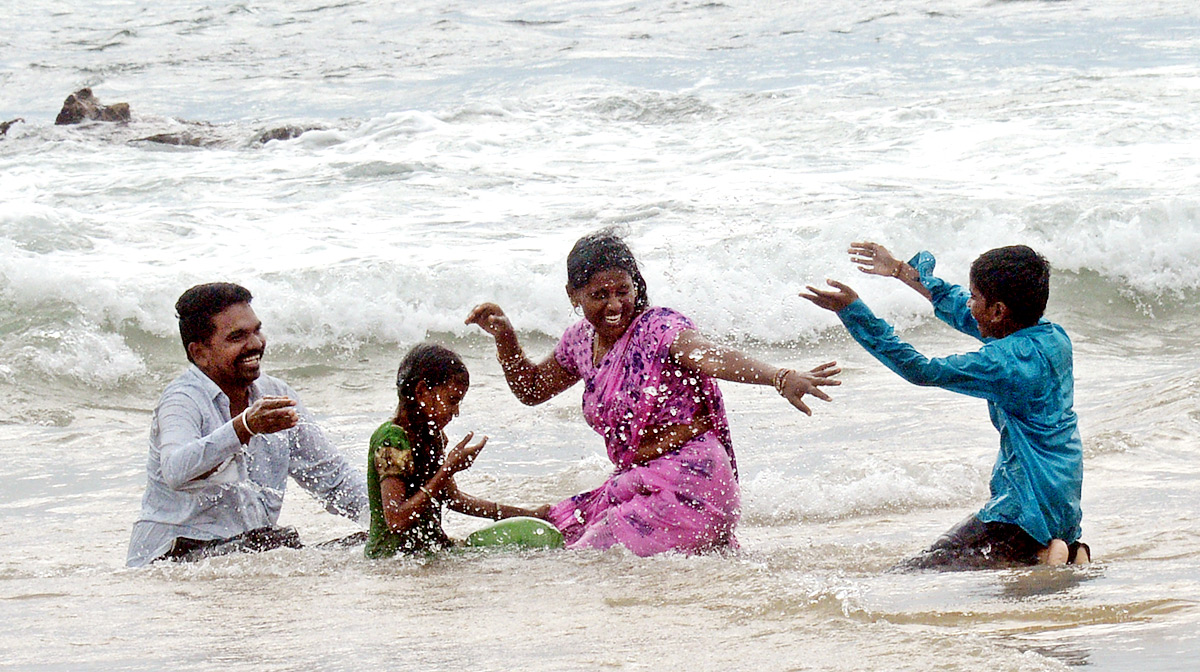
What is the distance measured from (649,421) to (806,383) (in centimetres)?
84

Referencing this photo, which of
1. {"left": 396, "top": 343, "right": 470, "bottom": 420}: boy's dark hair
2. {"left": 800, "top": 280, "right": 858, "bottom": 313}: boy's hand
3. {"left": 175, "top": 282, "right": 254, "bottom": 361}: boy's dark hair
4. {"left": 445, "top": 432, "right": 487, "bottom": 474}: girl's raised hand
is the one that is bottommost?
{"left": 445, "top": 432, "right": 487, "bottom": 474}: girl's raised hand

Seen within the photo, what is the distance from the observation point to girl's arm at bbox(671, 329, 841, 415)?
13.9 feet

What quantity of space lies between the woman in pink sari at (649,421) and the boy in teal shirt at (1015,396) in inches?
26.9

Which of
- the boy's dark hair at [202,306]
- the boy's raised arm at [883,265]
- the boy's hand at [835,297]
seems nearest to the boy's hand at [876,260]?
the boy's raised arm at [883,265]

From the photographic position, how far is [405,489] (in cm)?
475

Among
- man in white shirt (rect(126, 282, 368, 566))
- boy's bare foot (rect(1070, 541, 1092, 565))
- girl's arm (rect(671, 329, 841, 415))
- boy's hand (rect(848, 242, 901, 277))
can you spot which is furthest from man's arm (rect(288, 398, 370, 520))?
boy's bare foot (rect(1070, 541, 1092, 565))

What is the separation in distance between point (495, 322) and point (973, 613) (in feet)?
7.79

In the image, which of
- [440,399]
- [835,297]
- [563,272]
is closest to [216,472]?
[440,399]

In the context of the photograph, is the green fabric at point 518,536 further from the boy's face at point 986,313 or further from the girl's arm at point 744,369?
the boy's face at point 986,313

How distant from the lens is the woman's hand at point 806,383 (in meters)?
4.23

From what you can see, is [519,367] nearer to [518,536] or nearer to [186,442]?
[518,536]

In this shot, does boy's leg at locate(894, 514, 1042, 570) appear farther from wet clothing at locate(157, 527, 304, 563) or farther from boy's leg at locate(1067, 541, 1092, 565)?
wet clothing at locate(157, 527, 304, 563)

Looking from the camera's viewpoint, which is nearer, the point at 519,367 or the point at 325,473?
the point at 325,473

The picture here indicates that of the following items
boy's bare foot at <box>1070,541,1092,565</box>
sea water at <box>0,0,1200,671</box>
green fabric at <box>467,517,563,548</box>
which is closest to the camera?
sea water at <box>0,0,1200,671</box>
